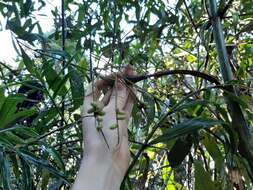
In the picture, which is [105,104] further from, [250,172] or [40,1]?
[40,1]

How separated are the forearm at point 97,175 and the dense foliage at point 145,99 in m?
0.06

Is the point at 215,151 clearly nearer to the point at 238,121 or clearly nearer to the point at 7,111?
the point at 238,121

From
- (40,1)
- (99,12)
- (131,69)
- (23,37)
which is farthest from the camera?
(40,1)

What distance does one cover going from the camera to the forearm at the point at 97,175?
502 millimetres

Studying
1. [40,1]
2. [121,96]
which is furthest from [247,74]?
[40,1]

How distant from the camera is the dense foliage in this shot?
62cm

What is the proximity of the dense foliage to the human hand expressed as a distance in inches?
0.8

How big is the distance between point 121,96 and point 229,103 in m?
0.16

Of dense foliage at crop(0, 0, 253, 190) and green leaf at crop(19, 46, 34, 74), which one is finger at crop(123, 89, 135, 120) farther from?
green leaf at crop(19, 46, 34, 74)

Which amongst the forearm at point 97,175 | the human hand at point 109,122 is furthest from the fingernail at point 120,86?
the forearm at point 97,175

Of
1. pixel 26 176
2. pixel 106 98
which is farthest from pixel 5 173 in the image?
pixel 106 98

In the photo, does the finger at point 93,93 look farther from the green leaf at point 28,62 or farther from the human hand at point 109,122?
the green leaf at point 28,62

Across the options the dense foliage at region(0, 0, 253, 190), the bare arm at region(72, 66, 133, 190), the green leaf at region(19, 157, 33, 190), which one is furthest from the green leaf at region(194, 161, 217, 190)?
the green leaf at region(19, 157, 33, 190)

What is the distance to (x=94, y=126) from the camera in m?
0.56
